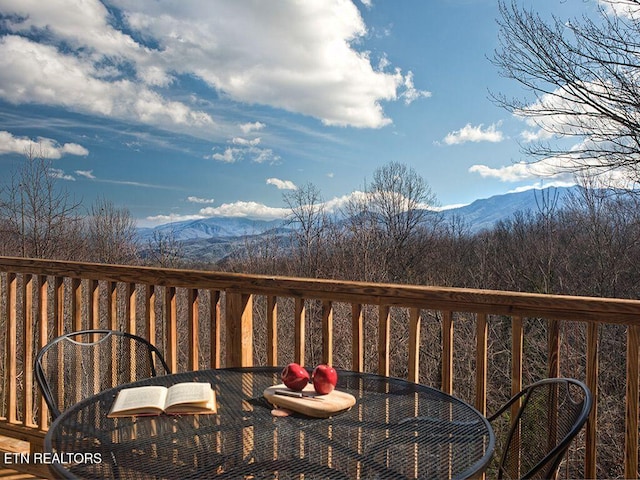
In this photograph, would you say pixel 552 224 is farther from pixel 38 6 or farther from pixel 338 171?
pixel 38 6

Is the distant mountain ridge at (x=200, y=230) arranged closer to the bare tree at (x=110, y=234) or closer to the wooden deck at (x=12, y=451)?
the bare tree at (x=110, y=234)

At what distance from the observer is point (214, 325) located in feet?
9.31

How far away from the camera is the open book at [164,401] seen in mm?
1535

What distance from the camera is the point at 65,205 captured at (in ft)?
44.4

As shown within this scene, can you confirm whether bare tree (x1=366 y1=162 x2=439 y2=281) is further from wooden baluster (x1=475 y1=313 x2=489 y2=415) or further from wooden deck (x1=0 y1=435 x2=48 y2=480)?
wooden baluster (x1=475 y1=313 x2=489 y2=415)

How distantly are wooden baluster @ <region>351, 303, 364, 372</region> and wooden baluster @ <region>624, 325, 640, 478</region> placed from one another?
1146mm

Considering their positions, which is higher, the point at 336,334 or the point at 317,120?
the point at 317,120

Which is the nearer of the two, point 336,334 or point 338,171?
point 336,334

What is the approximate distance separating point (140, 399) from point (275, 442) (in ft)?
1.71

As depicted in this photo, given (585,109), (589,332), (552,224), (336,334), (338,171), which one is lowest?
(336,334)

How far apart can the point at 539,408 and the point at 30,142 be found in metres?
13.1

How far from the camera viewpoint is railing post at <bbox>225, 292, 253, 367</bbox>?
2801mm

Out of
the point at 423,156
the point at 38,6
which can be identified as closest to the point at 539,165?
the point at 38,6

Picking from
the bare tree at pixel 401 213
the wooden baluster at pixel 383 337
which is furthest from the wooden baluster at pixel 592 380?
the bare tree at pixel 401 213
